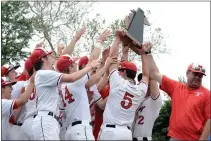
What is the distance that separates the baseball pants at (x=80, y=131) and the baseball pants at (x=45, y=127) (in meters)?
0.39

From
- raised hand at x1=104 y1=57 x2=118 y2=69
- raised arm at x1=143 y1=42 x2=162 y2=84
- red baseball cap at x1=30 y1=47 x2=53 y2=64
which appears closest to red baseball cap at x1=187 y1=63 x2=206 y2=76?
raised arm at x1=143 y1=42 x2=162 y2=84

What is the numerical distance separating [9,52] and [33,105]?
939 inches

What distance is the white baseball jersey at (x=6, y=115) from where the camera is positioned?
9555mm

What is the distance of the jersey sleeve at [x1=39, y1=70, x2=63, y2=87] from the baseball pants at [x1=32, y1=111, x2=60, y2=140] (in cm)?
55

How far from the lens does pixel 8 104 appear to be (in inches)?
376

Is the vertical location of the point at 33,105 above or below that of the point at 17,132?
above

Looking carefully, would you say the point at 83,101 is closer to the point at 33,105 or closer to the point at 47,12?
the point at 33,105

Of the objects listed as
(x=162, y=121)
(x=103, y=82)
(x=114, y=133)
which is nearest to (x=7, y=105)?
(x=103, y=82)

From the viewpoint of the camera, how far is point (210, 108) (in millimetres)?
8398

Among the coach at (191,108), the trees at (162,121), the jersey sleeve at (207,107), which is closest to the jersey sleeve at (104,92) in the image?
the coach at (191,108)

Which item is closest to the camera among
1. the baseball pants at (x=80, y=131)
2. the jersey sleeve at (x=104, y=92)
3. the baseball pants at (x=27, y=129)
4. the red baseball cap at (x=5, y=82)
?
the baseball pants at (x=80, y=131)

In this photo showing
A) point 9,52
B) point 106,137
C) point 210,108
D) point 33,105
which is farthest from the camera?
point 9,52

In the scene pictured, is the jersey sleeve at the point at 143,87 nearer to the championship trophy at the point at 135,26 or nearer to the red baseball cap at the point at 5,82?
the championship trophy at the point at 135,26

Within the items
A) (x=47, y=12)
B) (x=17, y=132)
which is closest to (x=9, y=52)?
→ (x=47, y=12)
